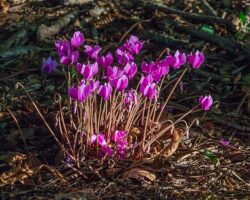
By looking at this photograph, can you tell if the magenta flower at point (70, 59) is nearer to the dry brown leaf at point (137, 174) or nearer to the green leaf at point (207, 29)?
the dry brown leaf at point (137, 174)

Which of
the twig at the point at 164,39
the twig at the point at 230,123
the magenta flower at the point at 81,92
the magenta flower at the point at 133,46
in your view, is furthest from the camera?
the twig at the point at 164,39

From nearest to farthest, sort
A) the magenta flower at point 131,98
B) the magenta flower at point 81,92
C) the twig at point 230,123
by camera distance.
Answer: the magenta flower at point 81,92 < the magenta flower at point 131,98 < the twig at point 230,123

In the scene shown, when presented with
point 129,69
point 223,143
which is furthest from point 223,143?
point 129,69

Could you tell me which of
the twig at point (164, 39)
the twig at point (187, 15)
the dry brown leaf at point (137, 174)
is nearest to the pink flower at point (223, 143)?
the dry brown leaf at point (137, 174)

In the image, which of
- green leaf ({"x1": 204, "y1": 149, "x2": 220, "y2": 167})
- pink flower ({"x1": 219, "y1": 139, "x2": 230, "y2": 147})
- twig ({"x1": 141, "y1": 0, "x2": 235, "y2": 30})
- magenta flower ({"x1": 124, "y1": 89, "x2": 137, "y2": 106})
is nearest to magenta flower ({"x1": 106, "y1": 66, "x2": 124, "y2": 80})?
magenta flower ({"x1": 124, "y1": 89, "x2": 137, "y2": 106})

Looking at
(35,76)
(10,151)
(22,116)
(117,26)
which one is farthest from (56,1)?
(10,151)

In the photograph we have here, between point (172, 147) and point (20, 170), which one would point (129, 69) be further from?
point (20, 170)

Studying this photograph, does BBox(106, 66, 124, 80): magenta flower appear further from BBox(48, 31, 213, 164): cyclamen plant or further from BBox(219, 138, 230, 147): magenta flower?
BBox(219, 138, 230, 147): magenta flower
